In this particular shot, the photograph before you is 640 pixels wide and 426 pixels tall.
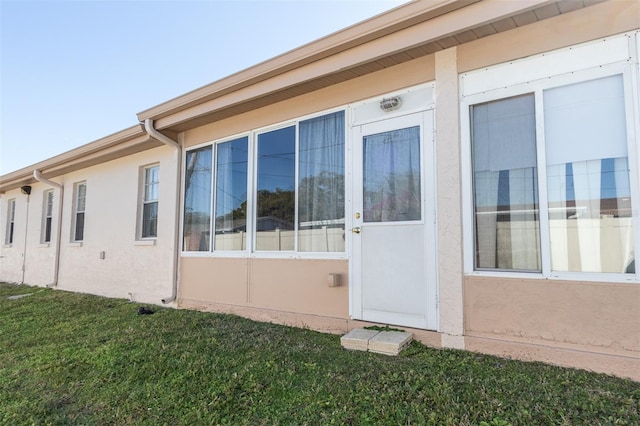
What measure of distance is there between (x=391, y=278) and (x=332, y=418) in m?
1.72

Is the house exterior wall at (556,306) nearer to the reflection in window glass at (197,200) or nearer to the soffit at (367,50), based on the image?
the soffit at (367,50)

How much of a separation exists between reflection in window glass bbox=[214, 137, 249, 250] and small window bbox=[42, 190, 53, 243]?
6835 mm

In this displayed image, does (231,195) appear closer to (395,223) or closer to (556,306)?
(395,223)

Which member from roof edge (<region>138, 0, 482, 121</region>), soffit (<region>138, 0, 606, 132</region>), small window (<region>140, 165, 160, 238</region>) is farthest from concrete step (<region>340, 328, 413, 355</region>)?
small window (<region>140, 165, 160, 238</region>)

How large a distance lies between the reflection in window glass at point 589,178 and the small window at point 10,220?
14068 mm

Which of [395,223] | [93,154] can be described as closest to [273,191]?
[395,223]

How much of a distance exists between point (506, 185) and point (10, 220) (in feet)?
46.4

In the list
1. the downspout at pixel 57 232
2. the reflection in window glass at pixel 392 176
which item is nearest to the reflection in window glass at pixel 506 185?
the reflection in window glass at pixel 392 176

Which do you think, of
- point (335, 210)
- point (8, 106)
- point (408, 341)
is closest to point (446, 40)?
point (335, 210)

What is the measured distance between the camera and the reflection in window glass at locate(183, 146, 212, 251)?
574 cm

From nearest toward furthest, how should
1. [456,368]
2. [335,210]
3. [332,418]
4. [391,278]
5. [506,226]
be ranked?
[332,418] → [456,368] → [506,226] → [391,278] → [335,210]

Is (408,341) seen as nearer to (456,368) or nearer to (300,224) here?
(456,368)

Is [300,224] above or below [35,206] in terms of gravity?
below

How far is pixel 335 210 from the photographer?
4211 millimetres
